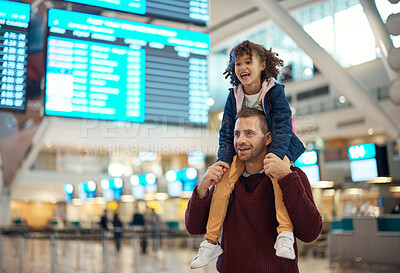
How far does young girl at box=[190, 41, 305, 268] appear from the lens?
1958 millimetres

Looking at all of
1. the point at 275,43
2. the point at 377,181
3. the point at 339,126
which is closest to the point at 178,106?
the point at 377,181

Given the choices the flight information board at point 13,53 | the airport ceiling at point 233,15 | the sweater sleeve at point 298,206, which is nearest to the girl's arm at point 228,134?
the sweater sleeve at point 298,206

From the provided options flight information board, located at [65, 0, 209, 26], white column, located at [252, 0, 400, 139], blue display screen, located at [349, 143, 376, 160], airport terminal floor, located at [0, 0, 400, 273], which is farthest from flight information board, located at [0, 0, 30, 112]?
blue display screen, located at [349, 143, 376, 160]

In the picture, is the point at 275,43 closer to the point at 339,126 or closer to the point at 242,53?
the point at 339,126

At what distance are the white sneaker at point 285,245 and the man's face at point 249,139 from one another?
40 centimetres

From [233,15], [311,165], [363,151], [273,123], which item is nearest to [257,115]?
[273,123]

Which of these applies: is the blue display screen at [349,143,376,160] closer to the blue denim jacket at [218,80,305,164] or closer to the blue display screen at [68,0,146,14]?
the blue display screen at [68,0,146,14]

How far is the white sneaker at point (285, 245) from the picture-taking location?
5.80 ft

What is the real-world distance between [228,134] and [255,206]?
1.37 ft

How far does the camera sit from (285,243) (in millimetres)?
1794

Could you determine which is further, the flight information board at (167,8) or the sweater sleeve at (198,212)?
the flight information board at (167,8)

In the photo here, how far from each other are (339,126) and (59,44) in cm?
2472
